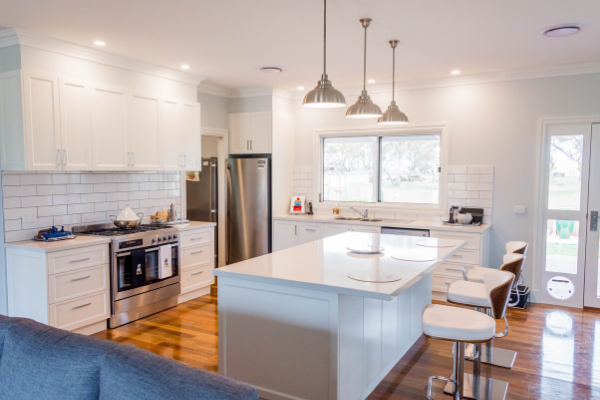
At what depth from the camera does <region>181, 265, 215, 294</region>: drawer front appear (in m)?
5.15

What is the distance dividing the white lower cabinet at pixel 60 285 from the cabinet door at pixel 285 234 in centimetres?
260

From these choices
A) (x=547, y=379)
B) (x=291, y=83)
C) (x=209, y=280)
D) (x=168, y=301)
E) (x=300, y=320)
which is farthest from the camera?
(x=291, y=83)

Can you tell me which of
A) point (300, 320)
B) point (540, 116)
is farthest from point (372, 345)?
point (540, 116)

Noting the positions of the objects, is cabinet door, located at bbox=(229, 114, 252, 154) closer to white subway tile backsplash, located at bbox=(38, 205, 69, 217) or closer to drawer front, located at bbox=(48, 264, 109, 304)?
white subway tile backsplash, located at bbox=(38, 205, 69, 217)

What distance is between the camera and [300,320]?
2600mm

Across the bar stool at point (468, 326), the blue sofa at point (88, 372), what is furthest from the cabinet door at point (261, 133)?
the blue sofa at point (88, 372)

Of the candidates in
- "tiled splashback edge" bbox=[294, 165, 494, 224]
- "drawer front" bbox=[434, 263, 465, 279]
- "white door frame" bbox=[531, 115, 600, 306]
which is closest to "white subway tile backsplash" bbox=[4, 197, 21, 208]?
"tiled splashback edge" bbox=[294, 165, 494, 224]

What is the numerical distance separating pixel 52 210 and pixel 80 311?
1052 millimetres

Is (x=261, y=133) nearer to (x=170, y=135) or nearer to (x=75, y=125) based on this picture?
(x=170, y=135)

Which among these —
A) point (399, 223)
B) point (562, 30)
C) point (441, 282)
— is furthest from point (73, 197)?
point (562, 30)

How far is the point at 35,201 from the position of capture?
4141 mm

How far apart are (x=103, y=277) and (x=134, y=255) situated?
0.36 meters

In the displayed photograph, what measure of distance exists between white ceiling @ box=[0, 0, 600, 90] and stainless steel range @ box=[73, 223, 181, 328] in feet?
6.05

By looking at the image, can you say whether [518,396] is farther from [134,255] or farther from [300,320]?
[134,255]
